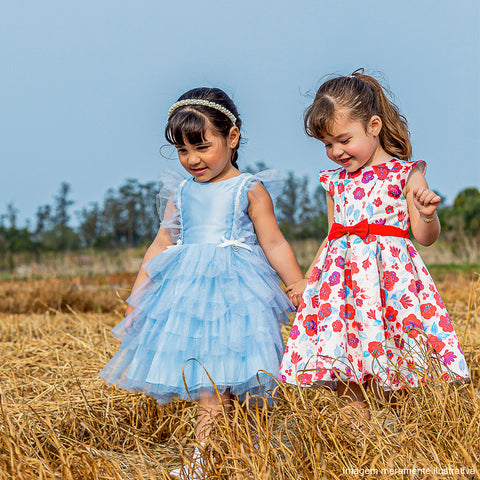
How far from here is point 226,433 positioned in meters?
1.87

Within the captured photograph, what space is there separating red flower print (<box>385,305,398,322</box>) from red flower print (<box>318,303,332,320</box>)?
24 cm

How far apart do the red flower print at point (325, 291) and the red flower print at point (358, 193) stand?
0.40 meters

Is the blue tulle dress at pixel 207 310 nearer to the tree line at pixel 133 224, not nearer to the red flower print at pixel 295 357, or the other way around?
the red flower print at pixel 295 357

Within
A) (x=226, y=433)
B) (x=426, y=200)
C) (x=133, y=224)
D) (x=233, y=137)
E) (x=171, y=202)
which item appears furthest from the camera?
(x=133, y=224)


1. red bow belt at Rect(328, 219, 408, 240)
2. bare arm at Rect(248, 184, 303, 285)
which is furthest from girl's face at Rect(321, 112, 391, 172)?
bare arm at Rect(248, 184, 303, 285)

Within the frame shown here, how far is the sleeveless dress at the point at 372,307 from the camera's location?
2133 mm

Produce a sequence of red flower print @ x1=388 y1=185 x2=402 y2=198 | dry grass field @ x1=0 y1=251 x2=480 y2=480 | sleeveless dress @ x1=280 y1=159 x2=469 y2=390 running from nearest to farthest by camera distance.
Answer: dry grass field @ x1=0 y1=251 x2=480 y2=480 → sleeveless dress @ x1=280 y1=159 x2=469 y2=390 → red flower print @ x1=388 y1=185 x2=402 y2=198

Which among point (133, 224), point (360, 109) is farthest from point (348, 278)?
point (133, 224)

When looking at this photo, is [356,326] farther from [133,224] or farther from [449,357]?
[133,224]

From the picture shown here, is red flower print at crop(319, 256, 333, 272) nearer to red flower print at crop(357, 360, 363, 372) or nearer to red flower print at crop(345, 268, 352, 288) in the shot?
red flower print at crop(345, 268, 352, 288)

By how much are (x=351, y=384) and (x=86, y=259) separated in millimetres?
13561

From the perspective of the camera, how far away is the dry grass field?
1.62 m

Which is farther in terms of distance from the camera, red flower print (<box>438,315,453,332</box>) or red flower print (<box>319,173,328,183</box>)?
red flower print (<box>319,173,328,183</box>)

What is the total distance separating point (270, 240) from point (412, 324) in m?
0.69
